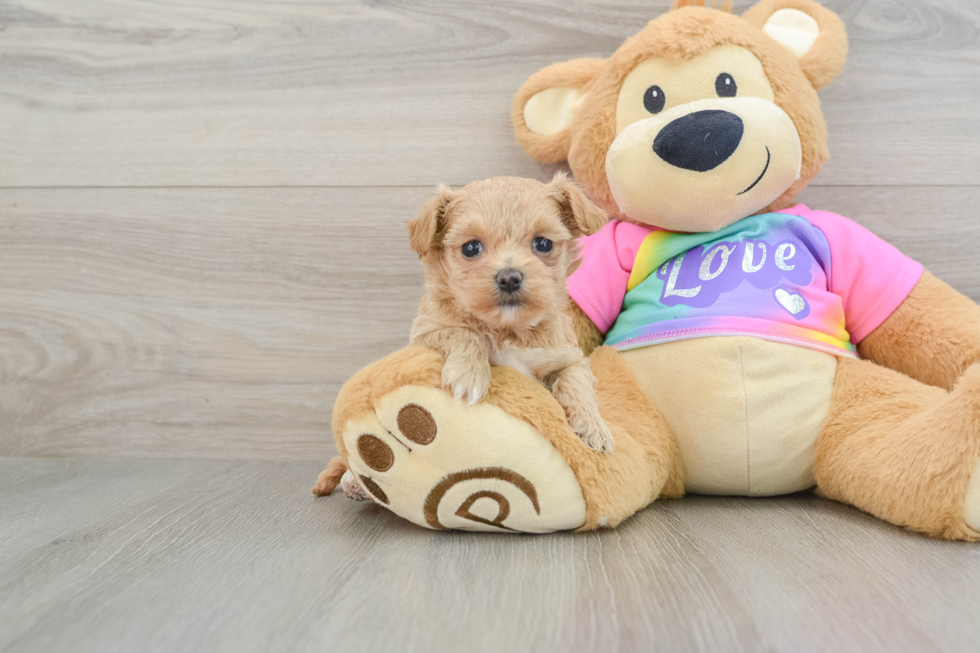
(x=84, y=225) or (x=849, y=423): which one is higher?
(x=84, y=225)

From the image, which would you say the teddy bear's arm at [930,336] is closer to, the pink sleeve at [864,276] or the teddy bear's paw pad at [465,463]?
the pink sleeve at [864,276]

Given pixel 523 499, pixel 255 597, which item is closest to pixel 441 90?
pixel 523 499

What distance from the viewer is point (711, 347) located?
903 mm

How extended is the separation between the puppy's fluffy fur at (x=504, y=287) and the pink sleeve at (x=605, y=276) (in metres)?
0.15

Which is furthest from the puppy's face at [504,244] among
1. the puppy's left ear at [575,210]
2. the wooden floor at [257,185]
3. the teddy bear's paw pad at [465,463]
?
the wooden floor at [257,185]

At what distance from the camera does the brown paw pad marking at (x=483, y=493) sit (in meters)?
0.75

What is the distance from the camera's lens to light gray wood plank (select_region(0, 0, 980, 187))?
1190 millimetres

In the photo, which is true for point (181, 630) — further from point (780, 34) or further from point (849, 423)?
point (780, 34)

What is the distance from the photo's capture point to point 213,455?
1.30m

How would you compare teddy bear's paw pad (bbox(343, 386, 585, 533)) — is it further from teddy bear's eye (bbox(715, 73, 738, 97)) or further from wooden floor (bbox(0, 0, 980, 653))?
teddy bear's eye (bbox(715, 73, 738, 97))

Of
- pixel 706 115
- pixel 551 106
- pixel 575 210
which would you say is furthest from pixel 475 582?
pixel 551 106

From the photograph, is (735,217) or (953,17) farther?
(953,17)

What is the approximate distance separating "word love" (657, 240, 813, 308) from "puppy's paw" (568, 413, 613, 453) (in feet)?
0.88

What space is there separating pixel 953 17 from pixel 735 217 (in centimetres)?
66
